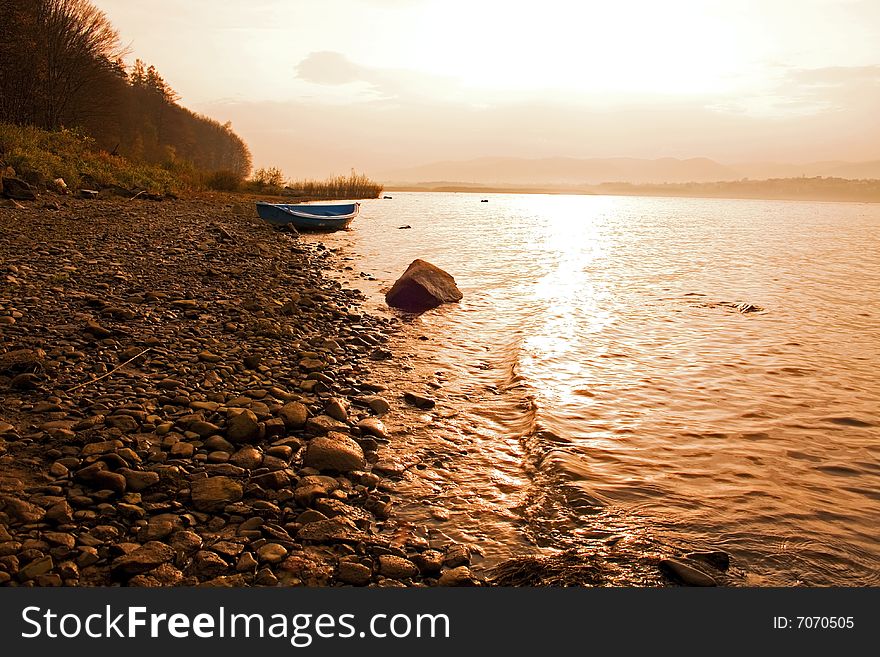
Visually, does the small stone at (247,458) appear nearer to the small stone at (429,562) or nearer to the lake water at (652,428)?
the lake water at (652,428)

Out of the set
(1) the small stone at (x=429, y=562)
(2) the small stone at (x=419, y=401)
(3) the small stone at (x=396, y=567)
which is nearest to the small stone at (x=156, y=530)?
(3) the small stone at (x=396, y=567)

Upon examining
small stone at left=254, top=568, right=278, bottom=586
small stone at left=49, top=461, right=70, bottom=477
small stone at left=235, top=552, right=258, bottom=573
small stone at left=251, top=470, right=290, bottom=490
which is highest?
small stone at left=49, top=461, right=70, bottom=477

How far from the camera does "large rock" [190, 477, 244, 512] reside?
13.0ft

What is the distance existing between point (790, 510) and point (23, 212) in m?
20.0

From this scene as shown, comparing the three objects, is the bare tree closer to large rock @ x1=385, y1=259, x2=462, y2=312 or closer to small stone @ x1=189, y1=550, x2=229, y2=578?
large rock @ x1=385, y1=259, x2=462, y2=312

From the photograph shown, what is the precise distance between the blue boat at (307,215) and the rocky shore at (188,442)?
1616cm

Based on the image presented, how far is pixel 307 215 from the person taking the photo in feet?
86.8

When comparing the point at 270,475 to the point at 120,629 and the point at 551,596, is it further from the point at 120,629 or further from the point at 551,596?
the point at 551,596

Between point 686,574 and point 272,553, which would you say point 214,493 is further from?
point 686,574

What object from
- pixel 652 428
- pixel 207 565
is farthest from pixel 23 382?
pixel 652 428

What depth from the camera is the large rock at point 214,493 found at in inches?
156

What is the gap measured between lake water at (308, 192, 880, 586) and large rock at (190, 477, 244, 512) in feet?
4.68

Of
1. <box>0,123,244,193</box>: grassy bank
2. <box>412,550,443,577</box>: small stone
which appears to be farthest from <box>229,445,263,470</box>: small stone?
<box>0,123,244,193</box>: grassy bank

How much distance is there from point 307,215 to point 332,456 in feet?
76.7
